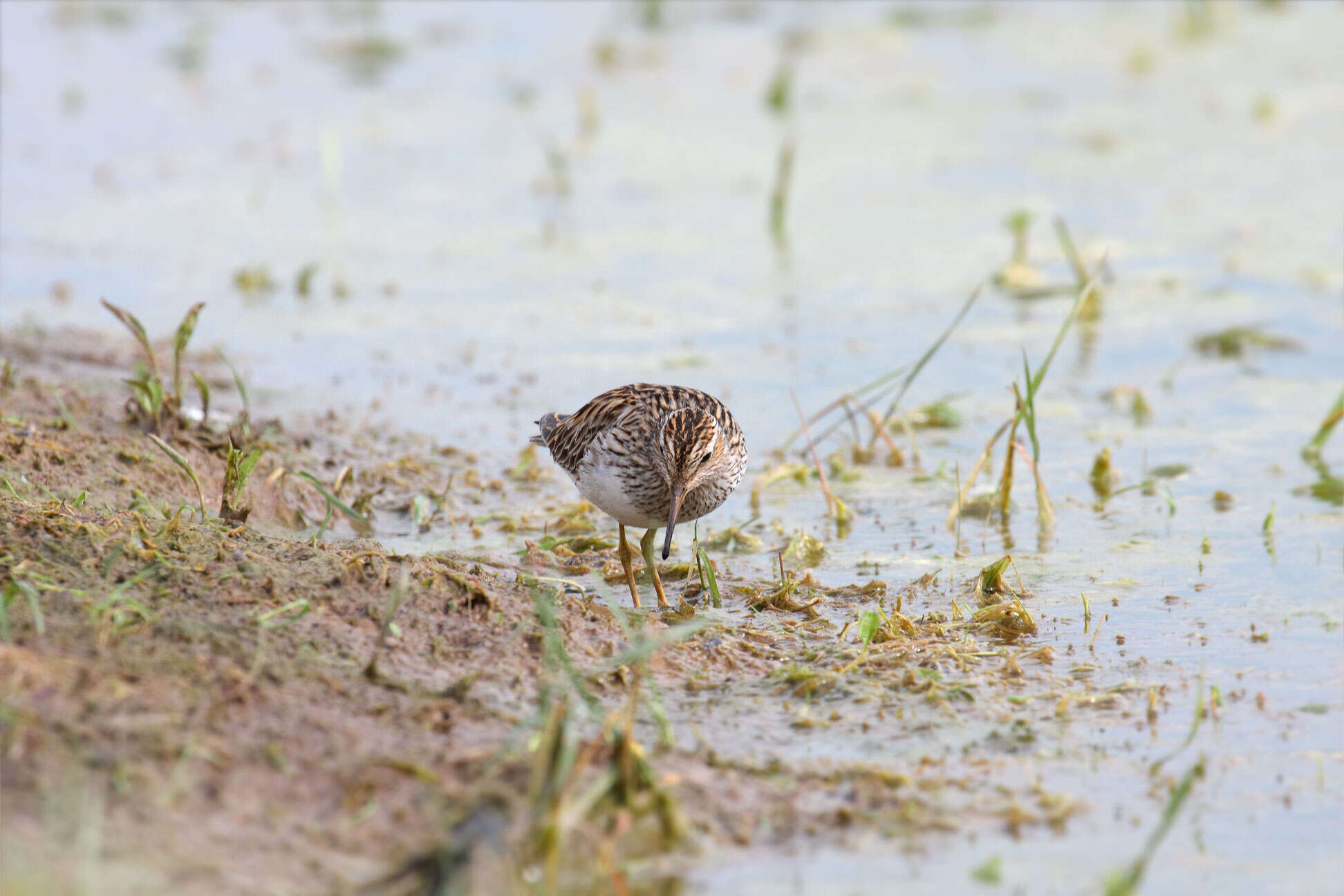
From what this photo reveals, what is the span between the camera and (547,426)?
299 inches

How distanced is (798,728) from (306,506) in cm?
334

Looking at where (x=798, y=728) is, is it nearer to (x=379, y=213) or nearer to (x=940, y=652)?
(x=940, y=652)

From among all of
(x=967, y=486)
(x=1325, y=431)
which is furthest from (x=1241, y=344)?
(x=967, y=486)

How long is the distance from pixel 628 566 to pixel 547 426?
1124 millimetres

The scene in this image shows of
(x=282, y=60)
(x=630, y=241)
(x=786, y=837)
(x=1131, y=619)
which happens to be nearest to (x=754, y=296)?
(x=630, y=241)

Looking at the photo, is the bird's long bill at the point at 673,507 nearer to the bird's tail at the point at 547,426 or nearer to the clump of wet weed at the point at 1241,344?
the bird's tail at the point at 547,426

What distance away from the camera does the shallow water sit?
534 cm

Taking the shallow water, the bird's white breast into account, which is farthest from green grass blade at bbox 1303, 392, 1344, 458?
the bird's white breast

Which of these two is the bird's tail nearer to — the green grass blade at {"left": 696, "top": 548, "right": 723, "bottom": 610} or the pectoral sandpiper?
the pectoral sandpiper

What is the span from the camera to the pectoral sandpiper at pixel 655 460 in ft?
20.9

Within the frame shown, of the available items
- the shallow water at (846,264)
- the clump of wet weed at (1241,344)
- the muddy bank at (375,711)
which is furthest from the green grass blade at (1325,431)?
the muddy bank at (375,711)

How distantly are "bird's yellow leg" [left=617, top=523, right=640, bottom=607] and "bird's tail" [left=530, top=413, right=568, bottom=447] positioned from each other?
91 cm

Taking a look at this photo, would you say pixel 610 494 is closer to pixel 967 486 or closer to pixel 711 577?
pixel 711 577

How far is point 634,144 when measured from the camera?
1619 cm
